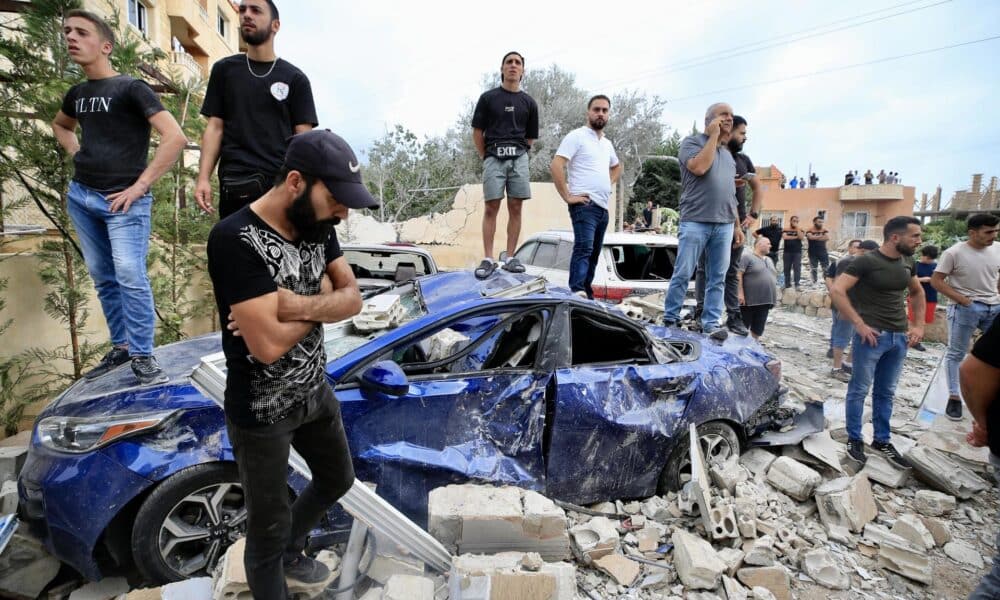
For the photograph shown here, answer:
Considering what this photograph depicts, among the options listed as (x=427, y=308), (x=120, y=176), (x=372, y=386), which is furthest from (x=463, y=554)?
(x=120, y=176)

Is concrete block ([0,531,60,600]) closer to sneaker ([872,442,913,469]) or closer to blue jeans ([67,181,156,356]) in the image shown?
blue jeans ([67,181,156,356])

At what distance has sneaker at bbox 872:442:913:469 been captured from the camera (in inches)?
171

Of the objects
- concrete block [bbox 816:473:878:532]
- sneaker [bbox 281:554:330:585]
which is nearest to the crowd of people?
sneaker [bbox 281:554:330:585]

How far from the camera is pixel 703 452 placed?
3.73 metres

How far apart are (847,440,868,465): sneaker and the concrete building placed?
29.7 meters

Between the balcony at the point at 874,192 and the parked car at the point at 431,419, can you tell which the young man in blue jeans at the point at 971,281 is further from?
the balcony at the point at 874,192

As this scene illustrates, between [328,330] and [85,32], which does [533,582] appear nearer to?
[328,330]

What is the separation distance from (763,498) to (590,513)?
1.24 metres

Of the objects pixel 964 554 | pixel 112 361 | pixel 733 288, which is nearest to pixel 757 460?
pixel 964 554

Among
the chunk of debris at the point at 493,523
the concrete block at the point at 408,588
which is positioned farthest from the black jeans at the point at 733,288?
the concrete block at the point at 408,588

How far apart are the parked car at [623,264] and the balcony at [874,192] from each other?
101ft

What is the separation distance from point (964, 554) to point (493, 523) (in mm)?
3138

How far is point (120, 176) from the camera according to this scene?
2.93 meters

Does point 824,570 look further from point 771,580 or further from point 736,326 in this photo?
point 736,326
